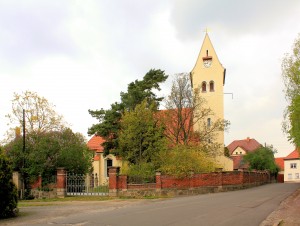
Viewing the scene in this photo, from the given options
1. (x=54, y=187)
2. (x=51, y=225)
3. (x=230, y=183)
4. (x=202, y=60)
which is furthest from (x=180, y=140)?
A: (x=51, y=225)

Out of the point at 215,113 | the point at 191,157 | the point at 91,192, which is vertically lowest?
the point at 91,192

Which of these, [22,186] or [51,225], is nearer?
[51,225]

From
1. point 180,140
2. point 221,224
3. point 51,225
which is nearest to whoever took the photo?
point 221,224

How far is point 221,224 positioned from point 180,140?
3009 centimetres

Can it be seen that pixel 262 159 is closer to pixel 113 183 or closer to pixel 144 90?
pixel 144 90

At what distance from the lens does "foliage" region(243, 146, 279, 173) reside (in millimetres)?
63062

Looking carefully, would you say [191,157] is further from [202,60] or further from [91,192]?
[202,60]

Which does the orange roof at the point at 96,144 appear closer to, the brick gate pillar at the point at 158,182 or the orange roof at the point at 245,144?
the brick gate pillar at the point at 158,182

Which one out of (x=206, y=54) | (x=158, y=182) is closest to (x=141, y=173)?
(x=158, y=182)

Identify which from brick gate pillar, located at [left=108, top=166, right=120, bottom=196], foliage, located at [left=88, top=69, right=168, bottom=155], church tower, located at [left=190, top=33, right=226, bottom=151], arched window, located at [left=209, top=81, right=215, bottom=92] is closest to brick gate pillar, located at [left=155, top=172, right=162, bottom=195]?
brick gate pillar, located at [left=108, top=166, right=120, bottom=196]

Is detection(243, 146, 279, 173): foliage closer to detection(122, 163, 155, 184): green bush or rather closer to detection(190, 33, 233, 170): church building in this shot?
detection(190, 33, 233, 170): church building

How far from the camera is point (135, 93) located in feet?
130

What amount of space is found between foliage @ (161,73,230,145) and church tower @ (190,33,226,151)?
6112mm

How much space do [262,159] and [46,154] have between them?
43138mm
